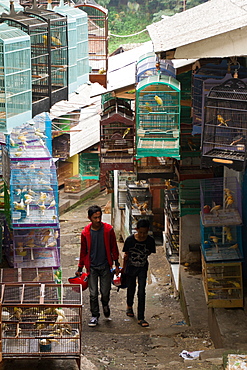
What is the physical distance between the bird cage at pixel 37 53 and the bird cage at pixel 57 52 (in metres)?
0.12

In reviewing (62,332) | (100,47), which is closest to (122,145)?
(62,332)

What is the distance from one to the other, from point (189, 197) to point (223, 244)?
2.82 meters

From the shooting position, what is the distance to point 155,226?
16.5m

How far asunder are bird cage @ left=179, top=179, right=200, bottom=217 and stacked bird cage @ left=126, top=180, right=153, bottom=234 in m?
1.87

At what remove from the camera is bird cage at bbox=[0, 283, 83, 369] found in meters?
6.08

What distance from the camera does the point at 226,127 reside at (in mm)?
7344

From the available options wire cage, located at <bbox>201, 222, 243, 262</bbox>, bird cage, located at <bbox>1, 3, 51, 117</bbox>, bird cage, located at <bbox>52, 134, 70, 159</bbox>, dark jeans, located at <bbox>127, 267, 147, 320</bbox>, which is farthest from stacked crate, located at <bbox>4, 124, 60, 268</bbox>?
bird cage, located at <bbox>52, 134, 70, 159</bbox>

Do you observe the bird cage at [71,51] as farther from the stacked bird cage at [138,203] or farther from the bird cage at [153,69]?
the stacked bird cage at [138,203]

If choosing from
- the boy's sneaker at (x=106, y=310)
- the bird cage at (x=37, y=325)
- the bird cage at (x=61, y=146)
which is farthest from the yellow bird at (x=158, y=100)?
the bird cage at (x=61, y=146)

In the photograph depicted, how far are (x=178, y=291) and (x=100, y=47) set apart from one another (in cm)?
676

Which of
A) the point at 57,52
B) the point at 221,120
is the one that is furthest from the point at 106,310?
the point at 57,52

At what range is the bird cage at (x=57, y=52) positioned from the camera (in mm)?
9195

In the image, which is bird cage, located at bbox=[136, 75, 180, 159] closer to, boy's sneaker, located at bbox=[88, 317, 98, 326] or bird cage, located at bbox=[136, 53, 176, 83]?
bird cage, located at bbox=[136, 53, 176, 83]

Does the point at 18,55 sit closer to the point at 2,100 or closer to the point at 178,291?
the point at 2,100
